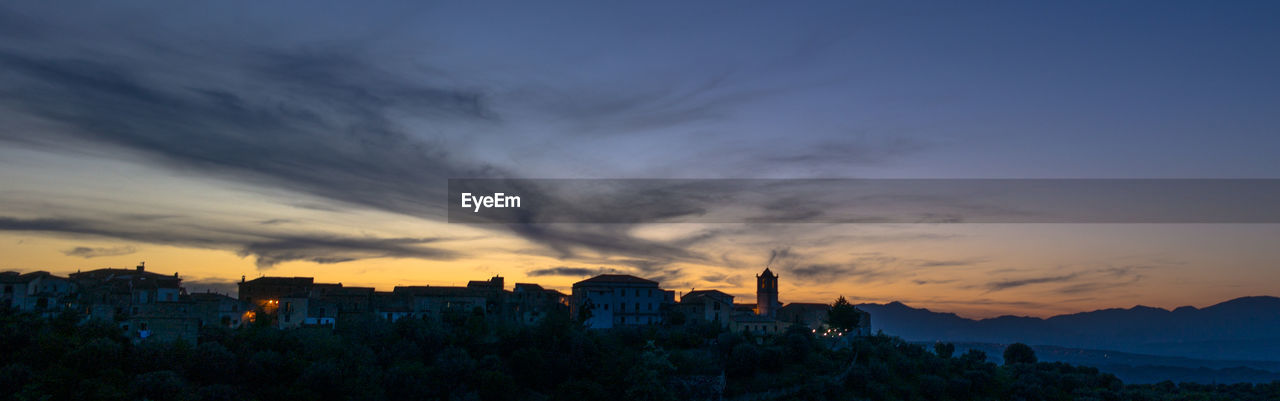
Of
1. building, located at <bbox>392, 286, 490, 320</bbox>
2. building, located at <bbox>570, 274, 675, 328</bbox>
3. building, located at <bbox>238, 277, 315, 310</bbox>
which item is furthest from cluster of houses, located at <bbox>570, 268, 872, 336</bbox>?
building, located at <bbox>238, 277, 315, 310</bbox>

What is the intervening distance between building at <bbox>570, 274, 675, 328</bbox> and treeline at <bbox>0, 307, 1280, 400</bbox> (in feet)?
19.1

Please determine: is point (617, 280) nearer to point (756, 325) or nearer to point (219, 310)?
point (756, 325)

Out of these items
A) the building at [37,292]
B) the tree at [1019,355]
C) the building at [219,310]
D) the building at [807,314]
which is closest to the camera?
the building at [37,292]

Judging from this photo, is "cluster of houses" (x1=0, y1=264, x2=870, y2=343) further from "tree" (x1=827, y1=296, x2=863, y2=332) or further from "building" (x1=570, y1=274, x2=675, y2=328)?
"tree" (x1=827, y1=296, x2=863, y2=332)

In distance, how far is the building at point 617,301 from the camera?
82.2 meters

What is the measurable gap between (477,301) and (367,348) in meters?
19.2

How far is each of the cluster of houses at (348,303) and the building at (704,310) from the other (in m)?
0.12

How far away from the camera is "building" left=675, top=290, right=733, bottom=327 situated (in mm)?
84750

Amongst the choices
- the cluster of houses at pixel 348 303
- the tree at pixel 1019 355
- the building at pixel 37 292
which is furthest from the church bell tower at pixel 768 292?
the building at pixel 37 292

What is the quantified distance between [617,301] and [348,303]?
26618mm

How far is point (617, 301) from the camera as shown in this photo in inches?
3273

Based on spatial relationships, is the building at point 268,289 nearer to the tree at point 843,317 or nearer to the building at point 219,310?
the building at point 219,310

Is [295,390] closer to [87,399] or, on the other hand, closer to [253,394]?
[253,394]

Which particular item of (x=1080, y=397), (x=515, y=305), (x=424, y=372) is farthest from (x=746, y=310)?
(x=424, y=372)
